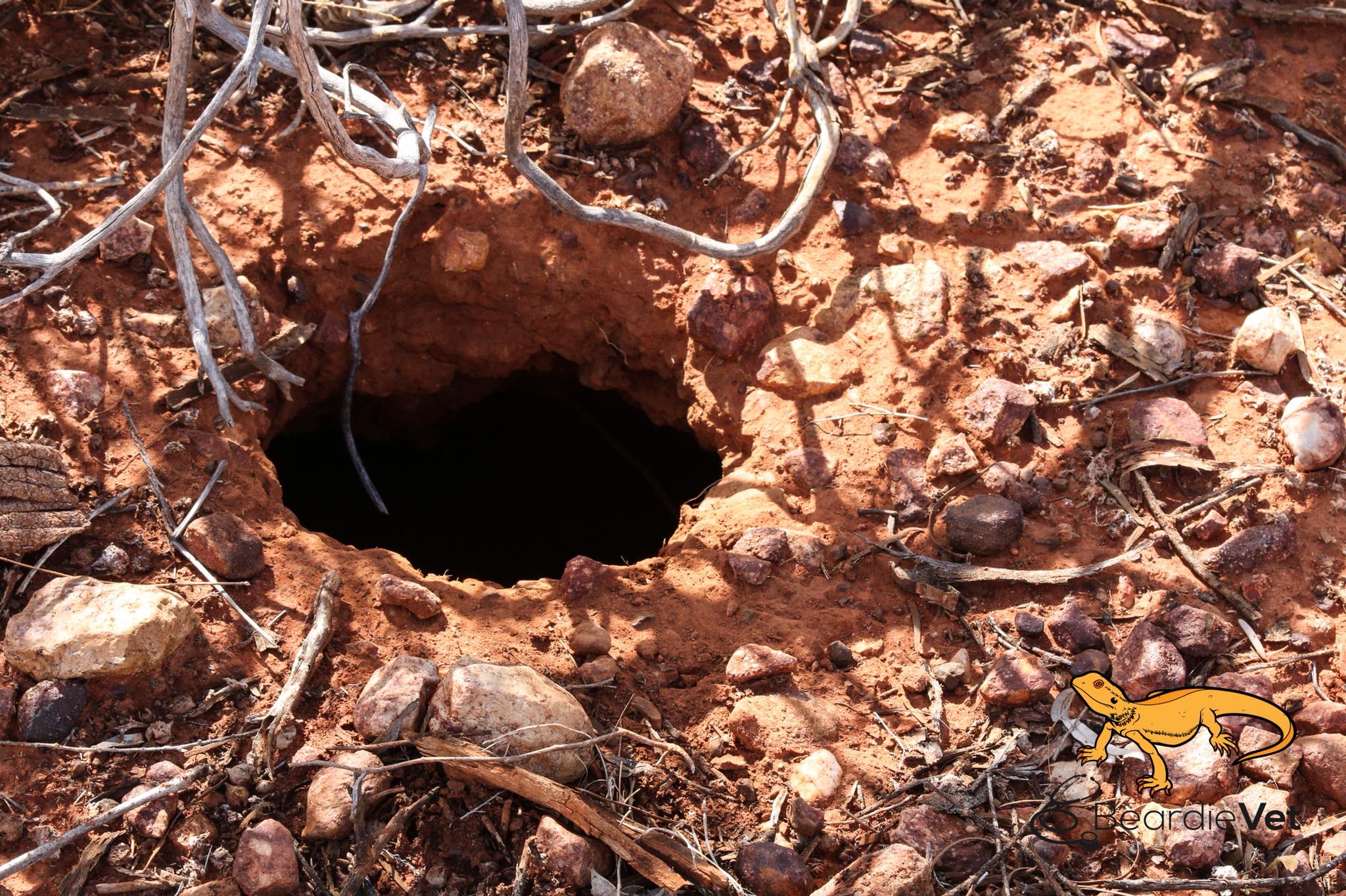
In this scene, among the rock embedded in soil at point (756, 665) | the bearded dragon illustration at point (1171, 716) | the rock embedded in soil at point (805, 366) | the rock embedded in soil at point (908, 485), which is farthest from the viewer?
the rock embedded in soil at point (805, 366)

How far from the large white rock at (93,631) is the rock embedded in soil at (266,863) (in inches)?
19.5

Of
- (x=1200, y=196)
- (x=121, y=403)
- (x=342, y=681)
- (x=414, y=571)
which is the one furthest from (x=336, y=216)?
(x=1200, y=196)

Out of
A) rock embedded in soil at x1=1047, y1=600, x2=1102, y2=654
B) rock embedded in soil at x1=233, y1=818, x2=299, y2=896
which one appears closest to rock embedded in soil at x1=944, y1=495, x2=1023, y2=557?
rock embedded in soil at x1=1047, y1=600, x2=1102, y2=654

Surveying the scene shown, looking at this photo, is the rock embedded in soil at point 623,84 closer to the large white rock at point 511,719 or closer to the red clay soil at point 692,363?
the red clay soil at point 692,363

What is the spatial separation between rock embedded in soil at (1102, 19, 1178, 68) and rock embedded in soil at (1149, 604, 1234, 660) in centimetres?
208

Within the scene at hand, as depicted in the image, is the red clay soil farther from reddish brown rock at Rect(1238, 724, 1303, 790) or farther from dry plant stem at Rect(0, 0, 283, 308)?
dry plant stem at Rect(0, 0, 283, 308)

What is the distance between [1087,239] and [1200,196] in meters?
0.43

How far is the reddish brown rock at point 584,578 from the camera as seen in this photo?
9.27 feet

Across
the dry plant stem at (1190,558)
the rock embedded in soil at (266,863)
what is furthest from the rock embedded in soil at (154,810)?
the dry plant stem at (1190,558)

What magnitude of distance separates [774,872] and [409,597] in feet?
3.58

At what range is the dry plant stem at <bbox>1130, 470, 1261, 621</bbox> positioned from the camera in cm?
268

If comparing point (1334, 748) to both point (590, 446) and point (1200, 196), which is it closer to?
point (1200, 196)

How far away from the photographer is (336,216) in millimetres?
3363

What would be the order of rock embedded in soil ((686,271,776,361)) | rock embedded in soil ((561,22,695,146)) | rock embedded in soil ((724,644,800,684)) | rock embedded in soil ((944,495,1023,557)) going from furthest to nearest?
rock embedded in soil ((561,22,695,146)) → rock embedded in soil ((686,271,776,361)) → rock embedded in soil ((944,495,1023,557)) → rock embedded in soil ((724,644,800,684))
